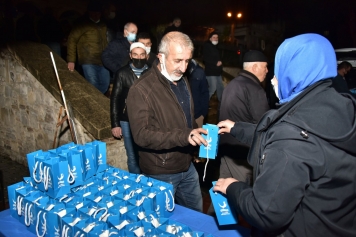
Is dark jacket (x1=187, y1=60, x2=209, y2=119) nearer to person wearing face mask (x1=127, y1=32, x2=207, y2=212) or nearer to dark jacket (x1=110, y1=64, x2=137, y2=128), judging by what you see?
dark jacket (x1=110, y1=64, x2=137, y2=128)

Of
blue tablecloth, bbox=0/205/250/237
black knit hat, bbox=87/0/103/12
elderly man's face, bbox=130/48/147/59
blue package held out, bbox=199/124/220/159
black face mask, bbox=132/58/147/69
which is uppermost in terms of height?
black knit hat, bbox=87/0/103/12

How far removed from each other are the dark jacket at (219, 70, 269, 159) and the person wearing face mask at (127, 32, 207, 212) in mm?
726

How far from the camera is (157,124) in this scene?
260 cm

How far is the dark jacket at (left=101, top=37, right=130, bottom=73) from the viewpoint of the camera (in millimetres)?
5062

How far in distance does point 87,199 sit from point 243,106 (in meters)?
1.97

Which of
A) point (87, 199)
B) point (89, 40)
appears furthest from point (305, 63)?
point (89, 40)

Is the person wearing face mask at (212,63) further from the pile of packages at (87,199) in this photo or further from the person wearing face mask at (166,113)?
the pile of packages at (87,199)

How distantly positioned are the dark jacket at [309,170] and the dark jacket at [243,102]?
6.18 ft

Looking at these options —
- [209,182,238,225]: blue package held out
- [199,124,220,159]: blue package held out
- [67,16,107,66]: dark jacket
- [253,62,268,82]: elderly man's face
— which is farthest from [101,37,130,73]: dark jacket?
[209,182,238,225]: blue package held out

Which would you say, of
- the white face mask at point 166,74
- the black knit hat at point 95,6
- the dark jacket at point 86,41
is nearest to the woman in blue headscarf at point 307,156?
the white face mask at point 166,74

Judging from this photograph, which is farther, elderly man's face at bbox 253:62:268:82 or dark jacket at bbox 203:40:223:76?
dark jacket at bbox 203:40:223:76

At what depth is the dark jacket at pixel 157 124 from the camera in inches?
94.8

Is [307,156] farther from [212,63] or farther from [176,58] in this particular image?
[212,63]

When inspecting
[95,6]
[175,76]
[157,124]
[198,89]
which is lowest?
[157,124]
